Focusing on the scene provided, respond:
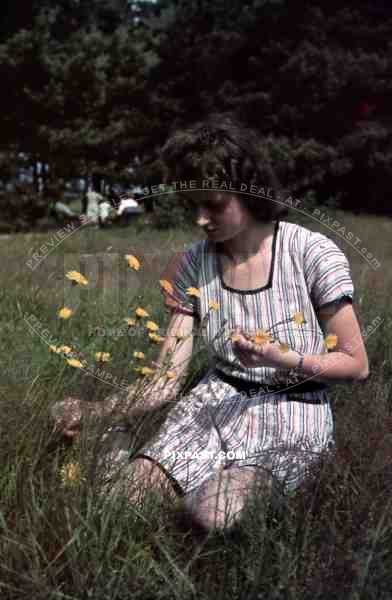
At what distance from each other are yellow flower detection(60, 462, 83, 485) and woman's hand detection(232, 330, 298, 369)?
424mm

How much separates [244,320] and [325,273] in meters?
0.25

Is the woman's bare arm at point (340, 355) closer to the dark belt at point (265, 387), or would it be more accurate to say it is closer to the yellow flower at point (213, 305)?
the dark belt at point (265, 387)

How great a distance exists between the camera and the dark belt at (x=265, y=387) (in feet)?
5.90

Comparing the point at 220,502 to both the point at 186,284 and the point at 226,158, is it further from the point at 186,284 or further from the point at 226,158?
the point at 226,158

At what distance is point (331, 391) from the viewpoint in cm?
215

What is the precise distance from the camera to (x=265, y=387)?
5.99ft

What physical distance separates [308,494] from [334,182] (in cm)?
1576

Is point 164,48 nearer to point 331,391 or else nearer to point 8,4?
point 8,4

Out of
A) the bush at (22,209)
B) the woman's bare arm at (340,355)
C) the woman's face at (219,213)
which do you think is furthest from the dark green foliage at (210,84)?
the woman's bare arm at (340,355)

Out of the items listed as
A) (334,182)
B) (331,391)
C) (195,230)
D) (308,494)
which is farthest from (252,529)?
(334,182)

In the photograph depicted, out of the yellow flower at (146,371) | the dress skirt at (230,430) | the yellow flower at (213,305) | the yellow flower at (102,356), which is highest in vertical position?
the yellow flower at (213,305)

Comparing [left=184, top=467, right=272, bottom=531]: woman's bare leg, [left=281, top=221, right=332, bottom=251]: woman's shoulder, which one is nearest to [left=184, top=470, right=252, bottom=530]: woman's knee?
[left=184, top=467, right=272, bottom=531]: woman's bare leg

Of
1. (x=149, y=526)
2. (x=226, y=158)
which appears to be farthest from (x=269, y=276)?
(x=149, y=526)

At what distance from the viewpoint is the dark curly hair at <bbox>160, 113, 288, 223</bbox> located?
1849 millimetres
